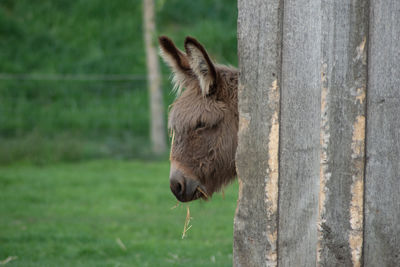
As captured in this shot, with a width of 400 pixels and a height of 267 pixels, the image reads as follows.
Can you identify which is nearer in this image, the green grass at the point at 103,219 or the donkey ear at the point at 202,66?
the donkey ear at the point at 202,66

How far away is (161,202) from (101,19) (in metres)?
9.98

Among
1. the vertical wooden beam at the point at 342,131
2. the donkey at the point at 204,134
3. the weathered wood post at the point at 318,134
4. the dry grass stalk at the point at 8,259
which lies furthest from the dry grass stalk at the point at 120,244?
the vertical wooden beam at the point at 342,131

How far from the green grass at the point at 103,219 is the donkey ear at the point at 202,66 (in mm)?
2289

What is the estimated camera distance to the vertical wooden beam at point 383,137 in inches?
100

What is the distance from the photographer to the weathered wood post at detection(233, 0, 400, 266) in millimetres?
2584

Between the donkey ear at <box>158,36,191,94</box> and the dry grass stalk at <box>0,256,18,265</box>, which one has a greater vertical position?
the donkey ear at <box>158,36,191,94</box>

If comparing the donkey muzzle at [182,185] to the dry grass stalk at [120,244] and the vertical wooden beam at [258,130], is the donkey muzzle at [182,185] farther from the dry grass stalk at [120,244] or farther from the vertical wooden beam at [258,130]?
the dry grass stalk at [120,244]

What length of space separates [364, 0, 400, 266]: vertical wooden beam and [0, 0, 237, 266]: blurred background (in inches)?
94.8

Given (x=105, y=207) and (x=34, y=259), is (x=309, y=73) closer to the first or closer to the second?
(x=34, y=259)

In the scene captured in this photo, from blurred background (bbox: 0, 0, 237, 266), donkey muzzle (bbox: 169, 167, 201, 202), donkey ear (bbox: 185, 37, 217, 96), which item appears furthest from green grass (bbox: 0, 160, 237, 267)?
donkey ear (bbox: 185, 37, 217, 96)

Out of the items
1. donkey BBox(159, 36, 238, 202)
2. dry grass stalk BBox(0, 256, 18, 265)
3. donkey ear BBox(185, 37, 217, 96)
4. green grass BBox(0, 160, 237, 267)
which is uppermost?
donkey ear BBox(185, 37, 217, 96)

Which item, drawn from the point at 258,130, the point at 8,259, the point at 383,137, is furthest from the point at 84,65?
the point at 383,137

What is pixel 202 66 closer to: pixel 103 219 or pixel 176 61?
pixel 176 61

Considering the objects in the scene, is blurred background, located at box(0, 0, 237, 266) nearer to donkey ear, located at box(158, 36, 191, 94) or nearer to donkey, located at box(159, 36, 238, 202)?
donkey ear, located at box(158, 36, 191, 94)
